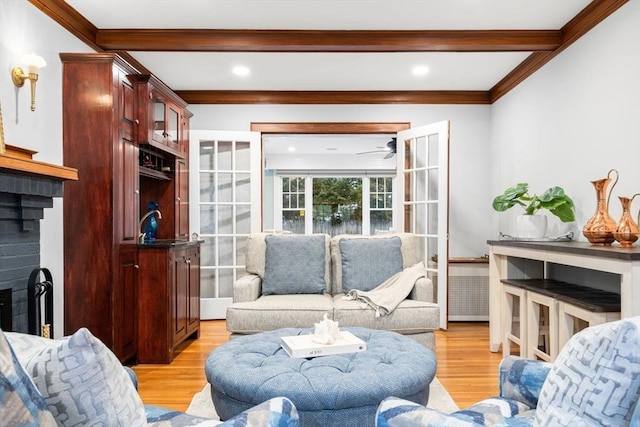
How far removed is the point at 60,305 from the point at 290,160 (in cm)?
658

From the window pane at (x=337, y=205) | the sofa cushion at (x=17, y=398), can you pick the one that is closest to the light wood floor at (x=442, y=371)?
the sofa cushion at (x=17, y=398)

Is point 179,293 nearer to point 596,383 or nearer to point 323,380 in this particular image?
point 323,380

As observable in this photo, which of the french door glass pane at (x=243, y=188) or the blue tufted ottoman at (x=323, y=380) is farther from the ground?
the french door glass pane at (x=243, y=188)

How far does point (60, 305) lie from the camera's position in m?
3.20

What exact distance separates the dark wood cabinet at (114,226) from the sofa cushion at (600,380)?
2975 mm

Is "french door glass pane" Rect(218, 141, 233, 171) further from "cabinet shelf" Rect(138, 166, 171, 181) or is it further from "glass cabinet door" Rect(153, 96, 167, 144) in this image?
"glass cabinet door" Rect(153, 96, 167, 144)

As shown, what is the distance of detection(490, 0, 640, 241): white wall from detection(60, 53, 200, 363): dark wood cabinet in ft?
10.2

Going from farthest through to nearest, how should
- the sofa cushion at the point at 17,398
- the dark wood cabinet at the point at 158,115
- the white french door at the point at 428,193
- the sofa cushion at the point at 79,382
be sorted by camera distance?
1. the white french door at the point at 428,193
2. the dark wood cabinet at the point at 158,115
3. the sofa cushion at the point at 79,382
4. the sofa cushion at the point at 17,398

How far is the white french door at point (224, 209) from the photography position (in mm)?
5129

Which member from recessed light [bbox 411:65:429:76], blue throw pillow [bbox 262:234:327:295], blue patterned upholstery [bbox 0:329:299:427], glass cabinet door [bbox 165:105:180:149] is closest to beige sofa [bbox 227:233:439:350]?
blue throw pillow [bbox 262:234:327:295]

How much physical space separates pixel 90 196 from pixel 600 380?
318 centimetres

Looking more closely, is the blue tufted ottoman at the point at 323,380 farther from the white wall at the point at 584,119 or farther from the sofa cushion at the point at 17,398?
the white wall at the point at 584,119

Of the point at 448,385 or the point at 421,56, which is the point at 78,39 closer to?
the point at 421,56

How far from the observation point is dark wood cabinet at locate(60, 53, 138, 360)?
324 centimetres
